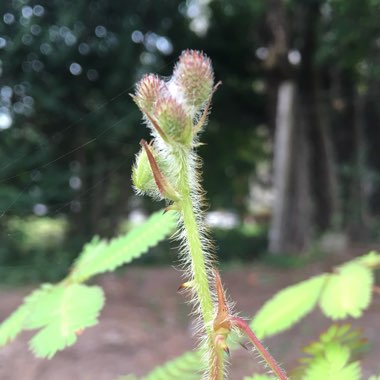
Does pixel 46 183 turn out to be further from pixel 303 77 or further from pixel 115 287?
pixel 303 77

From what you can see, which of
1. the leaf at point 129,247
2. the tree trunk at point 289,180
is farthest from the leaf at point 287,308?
the tree trunk at point 289,180

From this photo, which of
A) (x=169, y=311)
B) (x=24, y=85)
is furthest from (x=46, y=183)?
(x=169, y=311)

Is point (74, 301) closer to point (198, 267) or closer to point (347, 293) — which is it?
point (198, 267)

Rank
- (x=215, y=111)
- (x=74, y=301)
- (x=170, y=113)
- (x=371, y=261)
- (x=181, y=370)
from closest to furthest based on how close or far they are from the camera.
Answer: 1. (x=170, y=113)
2. (x=74, y=301)
3. (x=181, y=370)
4. (x=371, y=261)
5. (x=215, y=111)

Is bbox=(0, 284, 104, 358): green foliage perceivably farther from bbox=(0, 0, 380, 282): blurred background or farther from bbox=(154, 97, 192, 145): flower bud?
bbox=(0, 0, 380, 282): blurred background

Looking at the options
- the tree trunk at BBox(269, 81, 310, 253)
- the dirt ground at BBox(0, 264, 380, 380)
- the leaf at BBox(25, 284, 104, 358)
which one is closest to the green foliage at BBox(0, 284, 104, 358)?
the leaf at BBox(25, 284, 104, 358)

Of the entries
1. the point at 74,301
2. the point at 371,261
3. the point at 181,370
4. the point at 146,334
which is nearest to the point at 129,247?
the point at 74,301
